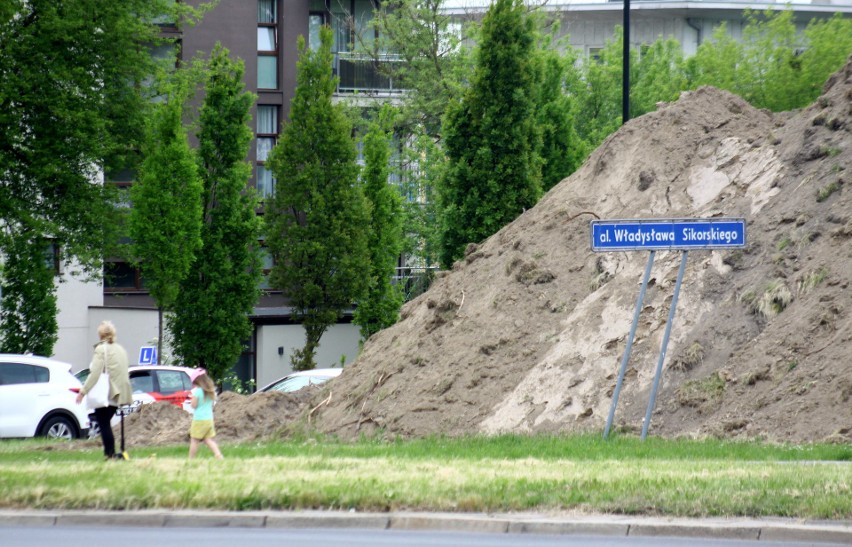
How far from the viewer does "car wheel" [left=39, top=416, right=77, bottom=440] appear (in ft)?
73.0

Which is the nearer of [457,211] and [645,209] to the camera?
[645,209]

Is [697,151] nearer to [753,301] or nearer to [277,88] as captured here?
[753,301]

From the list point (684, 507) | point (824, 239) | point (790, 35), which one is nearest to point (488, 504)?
point (684, 507)

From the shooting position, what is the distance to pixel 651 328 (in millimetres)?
18750

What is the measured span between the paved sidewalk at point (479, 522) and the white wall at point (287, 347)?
109ft

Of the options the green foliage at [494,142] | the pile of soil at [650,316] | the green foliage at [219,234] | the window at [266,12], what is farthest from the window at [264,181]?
the pile of soil at [650,316]

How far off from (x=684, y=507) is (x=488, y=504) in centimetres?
165

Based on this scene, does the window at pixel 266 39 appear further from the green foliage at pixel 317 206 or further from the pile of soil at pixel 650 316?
the pile of soil at pixel 650 316

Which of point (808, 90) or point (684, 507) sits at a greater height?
point (808, 90)

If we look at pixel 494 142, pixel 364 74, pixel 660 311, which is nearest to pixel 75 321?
pixel 364 74

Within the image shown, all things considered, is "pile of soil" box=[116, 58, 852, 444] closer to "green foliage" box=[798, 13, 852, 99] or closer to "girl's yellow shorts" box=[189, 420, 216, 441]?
"girl's yellow shorts" box=[189, 420, 216, 441]

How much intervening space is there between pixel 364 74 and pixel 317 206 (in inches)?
565

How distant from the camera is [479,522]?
33.7 ft

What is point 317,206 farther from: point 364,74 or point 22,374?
point 22,374
